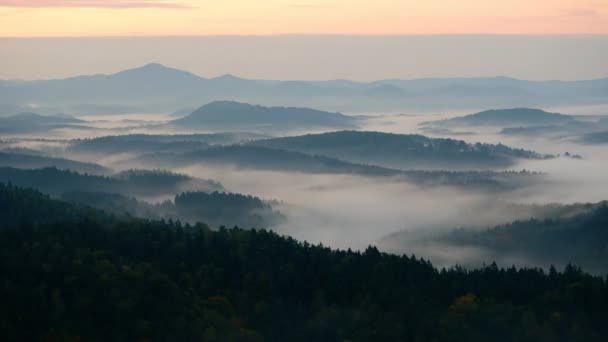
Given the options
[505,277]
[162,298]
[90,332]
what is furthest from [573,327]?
[90,332]

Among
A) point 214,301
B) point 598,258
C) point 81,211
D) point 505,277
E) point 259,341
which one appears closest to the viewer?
point 259,341

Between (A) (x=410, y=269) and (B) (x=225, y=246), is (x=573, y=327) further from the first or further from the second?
(B) (x=225, y=246)

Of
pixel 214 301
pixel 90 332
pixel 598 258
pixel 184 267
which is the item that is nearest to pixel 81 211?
pixel 184 267

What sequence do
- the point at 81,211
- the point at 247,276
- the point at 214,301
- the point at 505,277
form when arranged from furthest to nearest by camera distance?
the point at 81,211
the point at 505,277
the point at 247,276
the point at 214,301

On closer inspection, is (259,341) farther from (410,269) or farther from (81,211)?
(81,211)

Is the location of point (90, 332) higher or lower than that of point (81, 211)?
lower

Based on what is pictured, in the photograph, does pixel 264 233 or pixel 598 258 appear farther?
pixel 598 258
